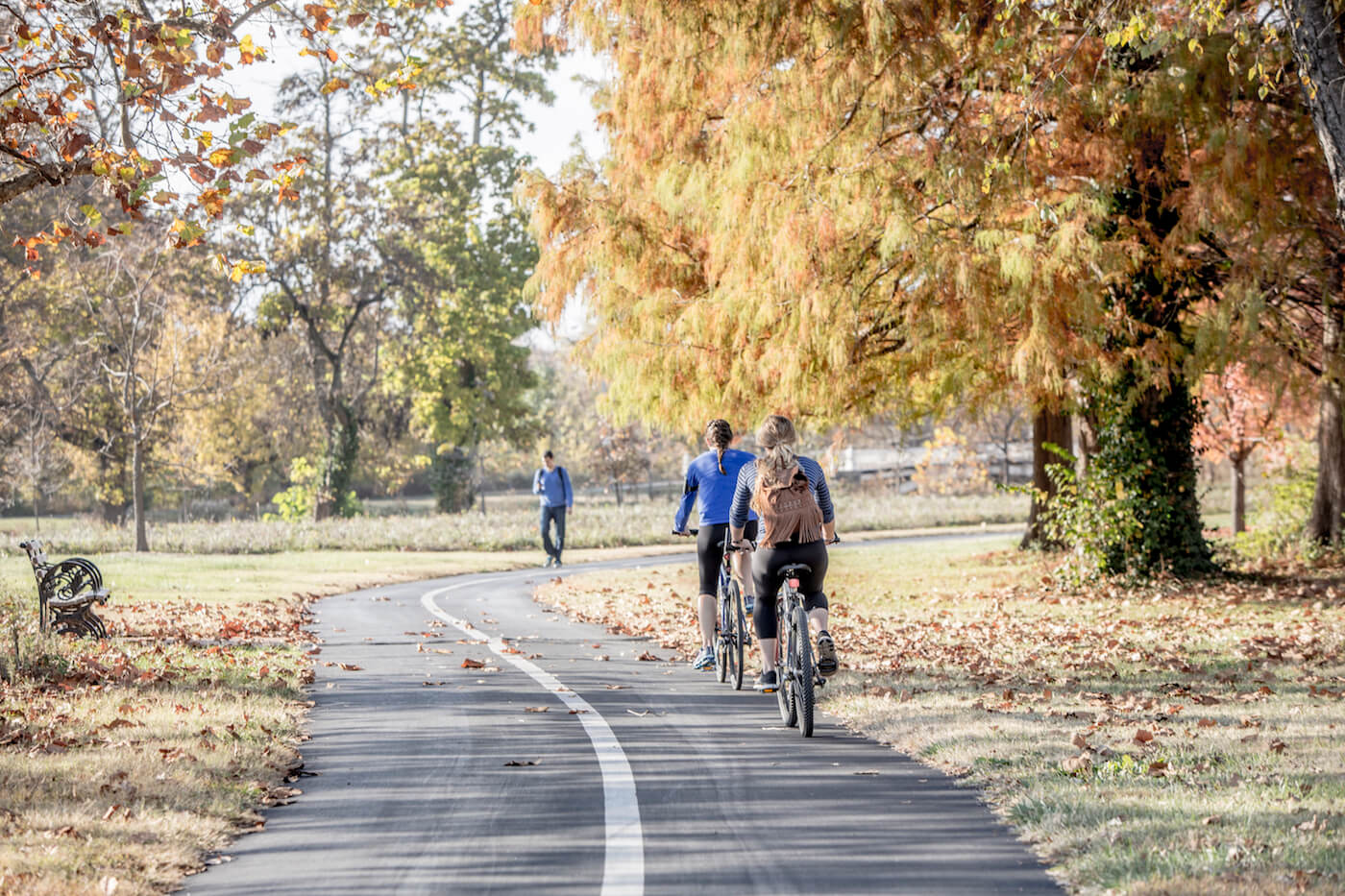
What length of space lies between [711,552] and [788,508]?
2095 millimetres

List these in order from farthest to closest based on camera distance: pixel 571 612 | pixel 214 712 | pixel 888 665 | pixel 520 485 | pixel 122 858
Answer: pixel 520 485 < pixel 571 612 < pixel 888 665 < pixel 214 712 < pixel 122 858

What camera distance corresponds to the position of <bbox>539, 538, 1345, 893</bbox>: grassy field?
5.61 m

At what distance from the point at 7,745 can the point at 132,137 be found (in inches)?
203

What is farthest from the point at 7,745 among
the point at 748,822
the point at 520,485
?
the point at 520,485

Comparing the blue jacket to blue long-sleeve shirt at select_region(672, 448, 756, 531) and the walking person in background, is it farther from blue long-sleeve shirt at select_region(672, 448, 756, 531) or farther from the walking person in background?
blue long-sleeve shirt at select_region(672, 448, 756, 531)

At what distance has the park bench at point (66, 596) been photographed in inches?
502

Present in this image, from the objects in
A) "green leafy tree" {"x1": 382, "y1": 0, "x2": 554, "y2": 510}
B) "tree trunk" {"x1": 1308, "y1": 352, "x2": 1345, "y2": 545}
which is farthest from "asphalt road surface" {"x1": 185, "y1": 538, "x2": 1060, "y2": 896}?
"green leafy tree" {"x1": 382, "y1": 0, "x2": 554, "y2": 510}

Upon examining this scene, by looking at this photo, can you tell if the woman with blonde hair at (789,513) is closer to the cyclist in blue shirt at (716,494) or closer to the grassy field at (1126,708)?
the grassy field at (1126,708)

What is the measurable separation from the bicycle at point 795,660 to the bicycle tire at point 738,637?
1050 mm

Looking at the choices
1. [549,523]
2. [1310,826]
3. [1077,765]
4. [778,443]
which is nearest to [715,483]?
[778,443]

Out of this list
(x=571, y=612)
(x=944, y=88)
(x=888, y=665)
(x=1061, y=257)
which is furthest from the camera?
(x=571, y=612)

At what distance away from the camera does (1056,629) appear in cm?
1453

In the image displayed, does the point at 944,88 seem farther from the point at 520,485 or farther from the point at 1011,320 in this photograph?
the point at 520,485

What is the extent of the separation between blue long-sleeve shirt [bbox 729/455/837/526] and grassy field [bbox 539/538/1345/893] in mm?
1514
